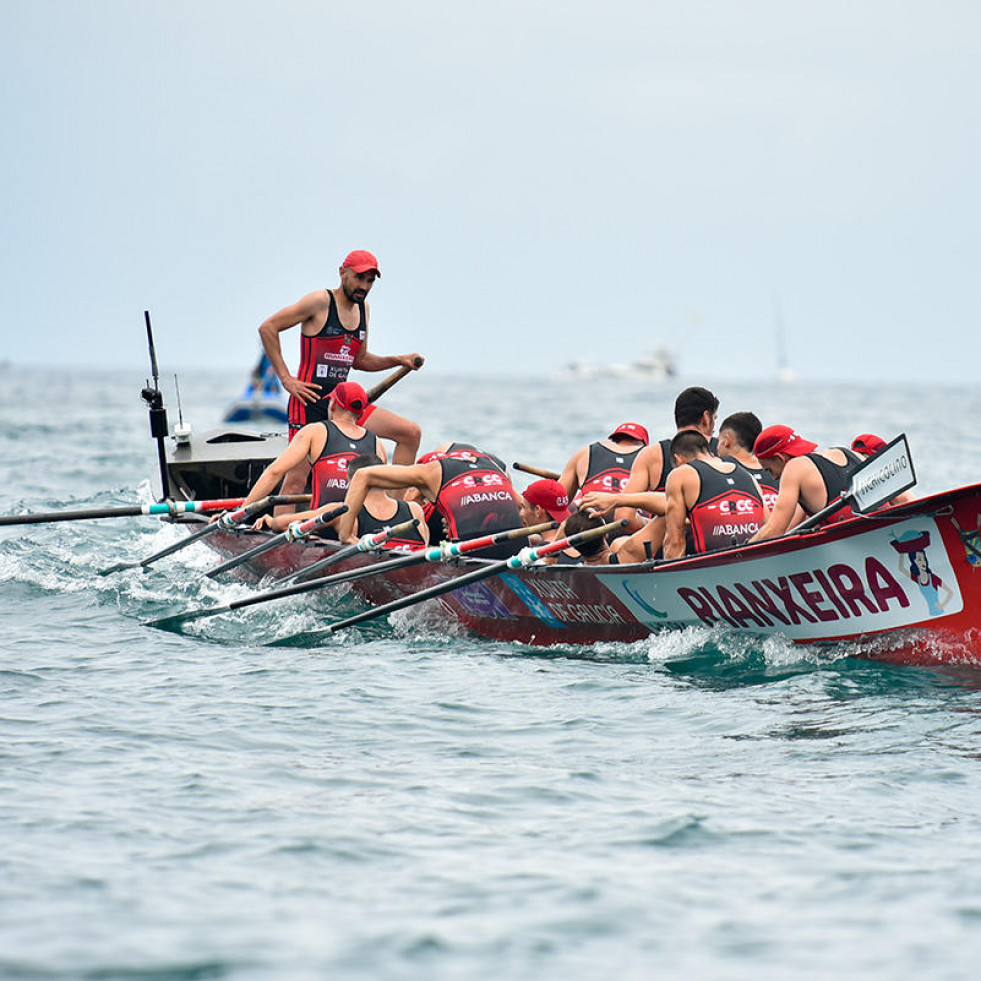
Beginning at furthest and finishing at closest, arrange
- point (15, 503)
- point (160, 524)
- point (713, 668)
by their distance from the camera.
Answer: point (15, 503), point (160, 524), point (713, 668)

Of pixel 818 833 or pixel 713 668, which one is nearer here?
pixel 818 833

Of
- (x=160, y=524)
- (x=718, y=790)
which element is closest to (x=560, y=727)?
(x=718, y=790)

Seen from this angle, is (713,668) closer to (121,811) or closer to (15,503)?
(121,811)

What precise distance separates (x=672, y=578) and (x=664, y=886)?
10.9 ft

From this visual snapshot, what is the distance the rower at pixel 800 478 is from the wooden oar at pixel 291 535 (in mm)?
3260

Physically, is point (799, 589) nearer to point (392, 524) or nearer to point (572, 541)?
point (572, 541)

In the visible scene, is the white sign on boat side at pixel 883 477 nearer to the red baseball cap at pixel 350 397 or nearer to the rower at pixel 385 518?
the rower at pixel 385 518

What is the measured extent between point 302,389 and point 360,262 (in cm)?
126

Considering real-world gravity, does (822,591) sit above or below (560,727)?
above

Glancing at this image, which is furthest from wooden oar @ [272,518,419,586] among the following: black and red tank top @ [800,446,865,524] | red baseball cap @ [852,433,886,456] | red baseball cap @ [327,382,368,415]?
red baseball cap @ [852,433,886,456]

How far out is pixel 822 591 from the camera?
7.77 meters

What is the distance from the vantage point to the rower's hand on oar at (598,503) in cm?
879

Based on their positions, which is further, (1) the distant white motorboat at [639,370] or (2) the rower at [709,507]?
(1) the distant white motorboat at [639,370]

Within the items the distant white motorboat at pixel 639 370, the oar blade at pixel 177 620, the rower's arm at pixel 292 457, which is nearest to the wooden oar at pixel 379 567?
the oar blade at pixel 177 620
